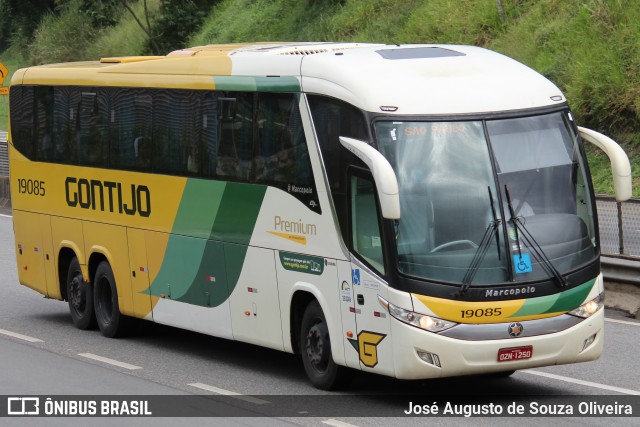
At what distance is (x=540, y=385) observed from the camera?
1253cm

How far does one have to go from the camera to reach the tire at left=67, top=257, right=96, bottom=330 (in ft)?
55.8

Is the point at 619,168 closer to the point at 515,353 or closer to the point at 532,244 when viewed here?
the point at 532,244

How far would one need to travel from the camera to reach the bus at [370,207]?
36.4ft

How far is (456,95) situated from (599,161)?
689 inches

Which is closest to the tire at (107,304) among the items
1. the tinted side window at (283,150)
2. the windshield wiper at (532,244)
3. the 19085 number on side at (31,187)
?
the 19085 number on side at (31,187)

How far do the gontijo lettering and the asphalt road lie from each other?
1.60 m

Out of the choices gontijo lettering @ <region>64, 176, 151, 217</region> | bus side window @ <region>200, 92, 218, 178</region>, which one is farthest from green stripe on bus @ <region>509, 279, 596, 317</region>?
gontijo lettering @ <region>64, 176, 151, 217</region>

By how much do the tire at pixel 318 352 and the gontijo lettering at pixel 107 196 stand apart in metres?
3.47

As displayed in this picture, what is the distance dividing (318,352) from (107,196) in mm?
4773

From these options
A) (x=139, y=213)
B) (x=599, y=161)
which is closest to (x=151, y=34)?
(x=599, y=161)

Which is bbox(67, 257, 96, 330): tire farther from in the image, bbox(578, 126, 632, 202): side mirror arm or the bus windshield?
bbox(578, 126, 632, 202): side mirror arm

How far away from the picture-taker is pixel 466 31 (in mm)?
35938
